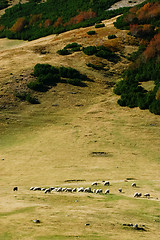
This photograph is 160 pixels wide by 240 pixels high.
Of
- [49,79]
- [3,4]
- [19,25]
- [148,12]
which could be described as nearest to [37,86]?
[49,79]

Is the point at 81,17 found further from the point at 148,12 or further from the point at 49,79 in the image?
the point at 49,79

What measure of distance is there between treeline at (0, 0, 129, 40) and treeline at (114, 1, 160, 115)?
7.55m

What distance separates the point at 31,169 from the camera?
2162cm

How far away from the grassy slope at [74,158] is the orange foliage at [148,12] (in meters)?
7.85

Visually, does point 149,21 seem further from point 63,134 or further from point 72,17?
point 63,134

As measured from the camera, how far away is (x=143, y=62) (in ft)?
139

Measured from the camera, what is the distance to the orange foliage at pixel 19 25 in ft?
226

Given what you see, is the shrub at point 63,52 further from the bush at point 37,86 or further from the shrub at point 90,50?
the bush at point 37,86

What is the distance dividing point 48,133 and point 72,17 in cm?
4050

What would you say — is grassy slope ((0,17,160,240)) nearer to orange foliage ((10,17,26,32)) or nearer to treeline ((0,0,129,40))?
treeline ((0,0,129,40))

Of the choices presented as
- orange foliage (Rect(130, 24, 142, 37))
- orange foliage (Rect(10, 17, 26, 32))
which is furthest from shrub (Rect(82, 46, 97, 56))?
orange foliage (Rect(10, 17, 26, 32))

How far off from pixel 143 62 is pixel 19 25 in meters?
33.2

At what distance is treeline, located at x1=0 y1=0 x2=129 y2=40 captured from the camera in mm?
61884

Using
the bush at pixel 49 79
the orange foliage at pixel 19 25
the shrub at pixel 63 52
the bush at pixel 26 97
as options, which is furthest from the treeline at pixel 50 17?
the bush at pixel 26 97
